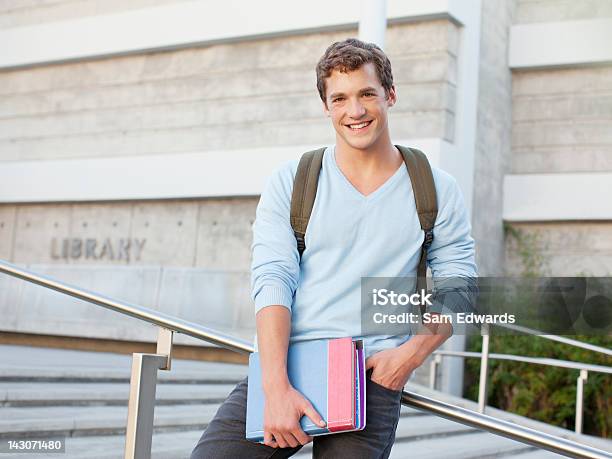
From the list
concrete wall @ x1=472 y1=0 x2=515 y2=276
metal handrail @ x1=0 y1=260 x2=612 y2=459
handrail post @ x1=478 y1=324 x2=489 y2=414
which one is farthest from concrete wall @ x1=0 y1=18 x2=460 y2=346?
metal handrail @ x1=0 y1=260 x2=612 y2=459

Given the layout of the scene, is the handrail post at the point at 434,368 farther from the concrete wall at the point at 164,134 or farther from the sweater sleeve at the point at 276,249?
the sweater sleeve at the point at 276,249

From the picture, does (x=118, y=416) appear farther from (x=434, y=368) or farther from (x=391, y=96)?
(x=434, y=368)

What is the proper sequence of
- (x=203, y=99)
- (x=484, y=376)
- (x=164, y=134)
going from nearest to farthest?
(x=484, y=376)
(x=203, y=99)
(x=164, y=134)

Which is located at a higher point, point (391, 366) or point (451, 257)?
point (451, 257)

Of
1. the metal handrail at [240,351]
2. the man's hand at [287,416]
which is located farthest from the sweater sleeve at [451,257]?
the man's hand at [287,416]

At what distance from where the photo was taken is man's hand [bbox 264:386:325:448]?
187cm

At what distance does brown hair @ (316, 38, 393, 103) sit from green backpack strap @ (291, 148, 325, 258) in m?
0.21

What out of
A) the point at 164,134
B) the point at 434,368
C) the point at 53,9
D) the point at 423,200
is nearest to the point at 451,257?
the point at 423,200

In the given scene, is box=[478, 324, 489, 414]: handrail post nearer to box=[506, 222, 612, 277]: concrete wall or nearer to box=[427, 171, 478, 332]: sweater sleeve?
box=[506, 222, 612, 277]: concrete wall

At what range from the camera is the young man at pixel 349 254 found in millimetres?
1947

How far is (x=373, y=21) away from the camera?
737 cm

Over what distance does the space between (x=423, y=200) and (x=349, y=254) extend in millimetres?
209

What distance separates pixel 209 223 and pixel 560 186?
14.1ft

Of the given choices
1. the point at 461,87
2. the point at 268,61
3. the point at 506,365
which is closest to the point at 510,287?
the point at 506,365
